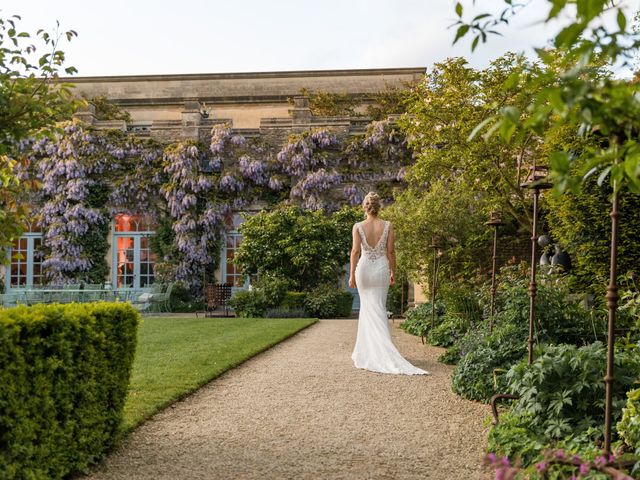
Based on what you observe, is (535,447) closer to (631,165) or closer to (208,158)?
(631,165)

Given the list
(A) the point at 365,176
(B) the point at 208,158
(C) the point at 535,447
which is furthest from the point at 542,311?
(B) the point at 208,158

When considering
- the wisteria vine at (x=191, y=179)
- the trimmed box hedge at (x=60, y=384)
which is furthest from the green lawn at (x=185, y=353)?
the wisteria vine at (x=191, y=179)

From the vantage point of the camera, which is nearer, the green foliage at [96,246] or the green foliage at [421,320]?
the green foliage at [421,320]

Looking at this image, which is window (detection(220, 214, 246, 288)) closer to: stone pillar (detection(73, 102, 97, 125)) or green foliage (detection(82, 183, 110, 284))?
green foliage (detection(82, 183, 110, 284))

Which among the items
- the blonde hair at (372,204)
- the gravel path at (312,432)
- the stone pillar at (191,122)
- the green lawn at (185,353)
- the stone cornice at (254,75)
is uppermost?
the stone cornice at (254,75)

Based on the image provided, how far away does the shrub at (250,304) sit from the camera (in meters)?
14.7

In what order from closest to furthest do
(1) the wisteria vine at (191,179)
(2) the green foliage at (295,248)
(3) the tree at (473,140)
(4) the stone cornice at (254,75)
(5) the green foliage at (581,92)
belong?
(5) the green foliage at (581,92)
(3) the tree at (473,140)
(2) the green foliage at (295,248)
(1) the wisteria vine at (191,179)
(4) the stone cornice at (254,75)

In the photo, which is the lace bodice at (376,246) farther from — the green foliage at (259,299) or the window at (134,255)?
the window at (134,255)

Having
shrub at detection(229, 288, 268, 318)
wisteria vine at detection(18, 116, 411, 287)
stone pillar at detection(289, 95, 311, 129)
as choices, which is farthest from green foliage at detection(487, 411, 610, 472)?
stone pillar at detection(289, 95, 311, 129)

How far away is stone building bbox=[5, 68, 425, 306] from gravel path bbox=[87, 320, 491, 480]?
13.7 metres

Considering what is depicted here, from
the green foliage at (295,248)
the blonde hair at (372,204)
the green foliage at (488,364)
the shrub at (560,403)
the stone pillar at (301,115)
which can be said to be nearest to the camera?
the shrub at (560,403)

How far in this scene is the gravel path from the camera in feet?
11.2

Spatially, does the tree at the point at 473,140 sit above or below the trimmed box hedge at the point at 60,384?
above

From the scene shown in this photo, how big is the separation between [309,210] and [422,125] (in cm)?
558
